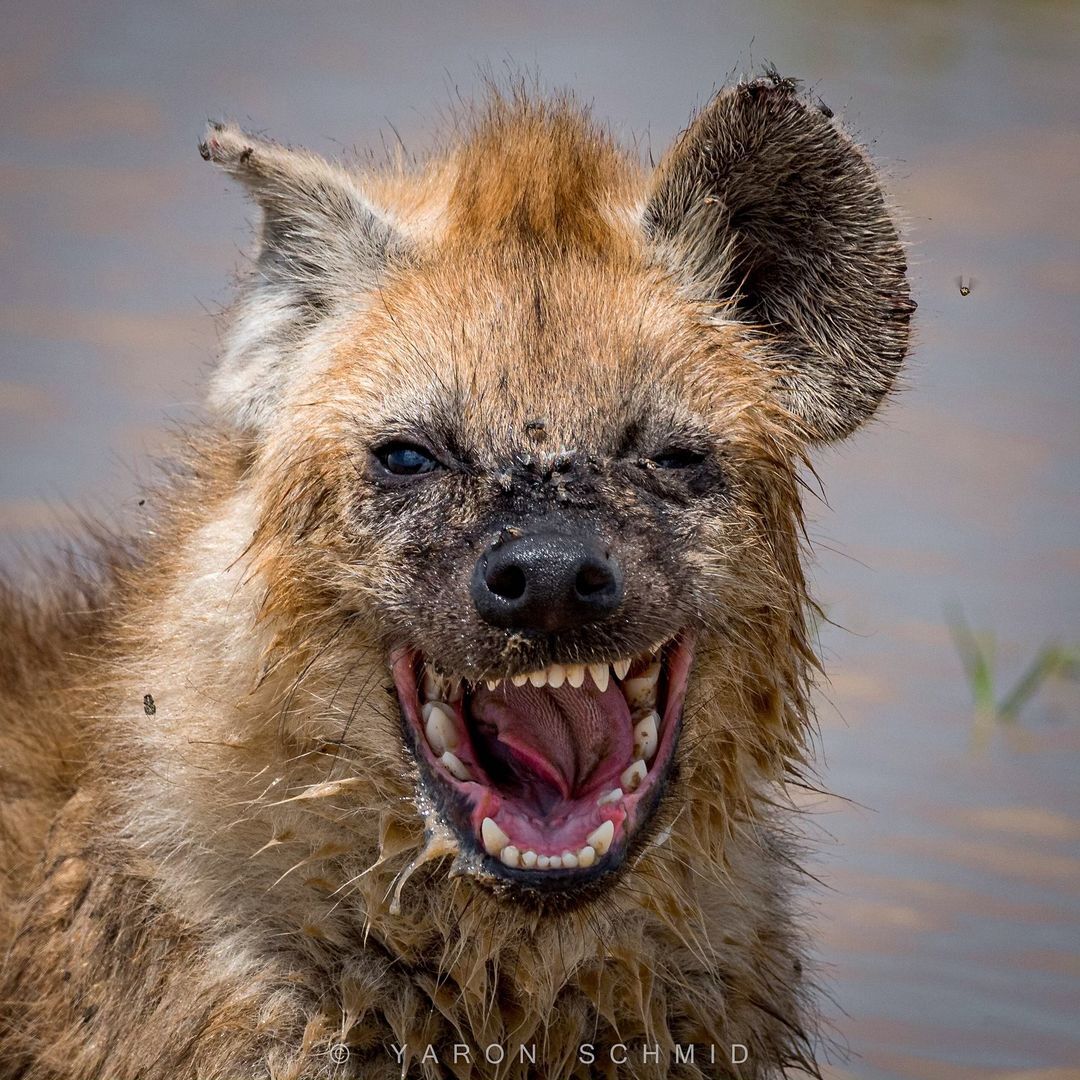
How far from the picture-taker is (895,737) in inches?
260

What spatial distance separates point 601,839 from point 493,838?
21 cm

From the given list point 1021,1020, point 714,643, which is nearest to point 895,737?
point 1021,1020

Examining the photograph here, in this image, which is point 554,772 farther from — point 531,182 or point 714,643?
point 531,182

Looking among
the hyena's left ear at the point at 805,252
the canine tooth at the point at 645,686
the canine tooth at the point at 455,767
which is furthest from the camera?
the hyena's left ear at the point at 805,252

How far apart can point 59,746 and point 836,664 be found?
3.16 meters

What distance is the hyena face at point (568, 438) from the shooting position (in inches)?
149

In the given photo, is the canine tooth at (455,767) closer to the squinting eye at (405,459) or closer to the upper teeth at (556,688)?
the upper teeth at (556,688)

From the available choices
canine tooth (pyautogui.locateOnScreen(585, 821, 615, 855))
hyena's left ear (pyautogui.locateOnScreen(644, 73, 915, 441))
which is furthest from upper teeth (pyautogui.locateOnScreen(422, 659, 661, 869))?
hyena's left ear (pyautogui.locateOnScreen(644, 73, 915, 441))

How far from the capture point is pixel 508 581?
3.65m

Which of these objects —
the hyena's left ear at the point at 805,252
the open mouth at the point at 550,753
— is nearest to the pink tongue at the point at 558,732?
the open mouth at the point at 550,753

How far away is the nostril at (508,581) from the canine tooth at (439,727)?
388mm

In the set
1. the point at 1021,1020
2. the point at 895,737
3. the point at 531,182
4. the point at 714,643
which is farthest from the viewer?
the point at 895,737

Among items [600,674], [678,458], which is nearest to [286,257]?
[678,458]

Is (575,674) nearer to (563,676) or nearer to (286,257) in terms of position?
(563,676)
